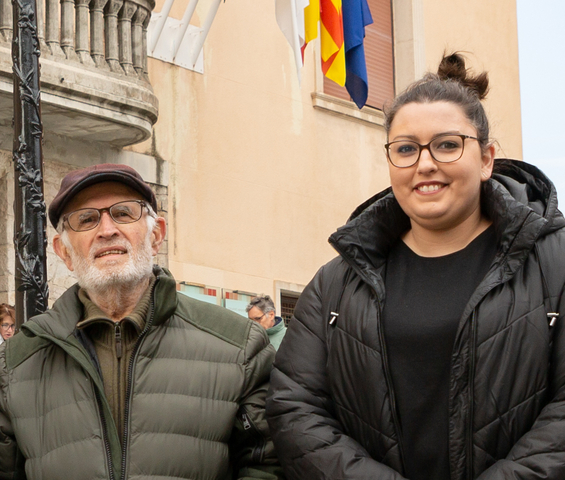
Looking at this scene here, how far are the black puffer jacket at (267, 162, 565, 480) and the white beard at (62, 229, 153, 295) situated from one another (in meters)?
0.56

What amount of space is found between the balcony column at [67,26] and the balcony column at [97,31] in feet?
0.75

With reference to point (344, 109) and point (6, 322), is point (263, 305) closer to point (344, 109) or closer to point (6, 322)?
point (6, 322)

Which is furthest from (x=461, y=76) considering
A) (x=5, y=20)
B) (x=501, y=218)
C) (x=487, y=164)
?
(x=5, y=20)

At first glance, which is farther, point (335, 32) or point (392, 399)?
point (335, 32)

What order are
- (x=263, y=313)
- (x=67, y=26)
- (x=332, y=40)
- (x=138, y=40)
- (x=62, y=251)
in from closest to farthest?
(x=62, y=251) → (x=263, y=313) → (x=67, y=26) → (x=138, y=40) → (x=332, y=40)

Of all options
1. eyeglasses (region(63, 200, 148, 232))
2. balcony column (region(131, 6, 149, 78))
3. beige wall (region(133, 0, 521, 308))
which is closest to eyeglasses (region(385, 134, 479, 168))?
eyeglasses (region(63, 200, 148, 232))

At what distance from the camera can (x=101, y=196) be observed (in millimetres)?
4074

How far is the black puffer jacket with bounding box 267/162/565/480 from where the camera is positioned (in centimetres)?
350

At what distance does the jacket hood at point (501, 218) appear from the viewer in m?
3.63

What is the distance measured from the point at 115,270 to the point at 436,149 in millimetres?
1145

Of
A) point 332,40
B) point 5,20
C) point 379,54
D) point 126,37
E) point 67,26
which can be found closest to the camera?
point 5,20

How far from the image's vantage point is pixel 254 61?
13.1m

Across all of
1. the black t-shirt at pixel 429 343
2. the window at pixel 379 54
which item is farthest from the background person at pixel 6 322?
the window at pixel 379 54

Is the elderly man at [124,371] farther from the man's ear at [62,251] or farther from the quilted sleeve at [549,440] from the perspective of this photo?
the quilted sleeve at [549,440]
